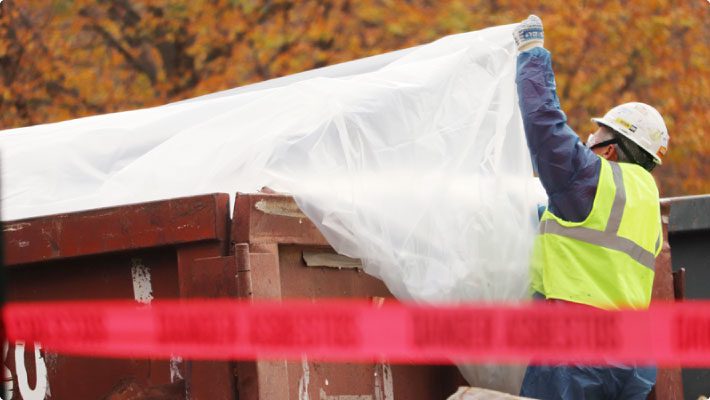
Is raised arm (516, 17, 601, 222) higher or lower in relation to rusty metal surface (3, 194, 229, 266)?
higher

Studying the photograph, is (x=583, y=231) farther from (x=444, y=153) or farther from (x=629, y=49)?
(x=629, y=49)

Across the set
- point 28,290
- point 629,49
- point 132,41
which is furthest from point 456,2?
point 28,290

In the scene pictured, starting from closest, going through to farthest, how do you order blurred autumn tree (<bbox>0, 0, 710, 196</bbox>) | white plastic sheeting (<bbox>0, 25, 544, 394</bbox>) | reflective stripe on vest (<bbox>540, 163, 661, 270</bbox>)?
white plastic sheeting (<bbox>0, 25, 544, 394</bbox>)
reflective stripe on vest (<bbox>540, 163, 661, 270</bbox>)
blurred autumn tree (<bbox>0, 0, 710, 196</bbox>)

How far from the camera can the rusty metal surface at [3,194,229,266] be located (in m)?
3.07

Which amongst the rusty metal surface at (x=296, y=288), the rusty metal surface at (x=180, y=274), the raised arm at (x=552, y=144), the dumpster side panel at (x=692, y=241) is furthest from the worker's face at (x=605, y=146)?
the rusty metal surface at (x=180, y=274)

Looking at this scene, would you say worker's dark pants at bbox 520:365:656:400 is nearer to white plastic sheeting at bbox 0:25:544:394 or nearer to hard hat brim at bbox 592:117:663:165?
white plastic sheeting at bbox 0:25:544:394

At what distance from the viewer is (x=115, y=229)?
317 centimetres

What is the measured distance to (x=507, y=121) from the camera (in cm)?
395

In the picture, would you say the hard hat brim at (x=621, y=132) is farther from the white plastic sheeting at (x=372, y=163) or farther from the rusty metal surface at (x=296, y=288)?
the rusty metal surface at (x=296, y=288)

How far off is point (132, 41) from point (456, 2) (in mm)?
3273

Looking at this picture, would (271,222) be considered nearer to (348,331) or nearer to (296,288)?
(296,288)

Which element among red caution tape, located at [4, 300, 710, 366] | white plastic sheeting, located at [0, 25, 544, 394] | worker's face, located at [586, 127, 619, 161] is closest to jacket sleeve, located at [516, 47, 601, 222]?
white plastic sheeting, located at [0, 25, 544, 394]

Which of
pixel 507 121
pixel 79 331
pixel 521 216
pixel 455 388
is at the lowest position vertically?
pixel 455 388

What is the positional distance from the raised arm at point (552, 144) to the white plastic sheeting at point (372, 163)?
5.2 inches
